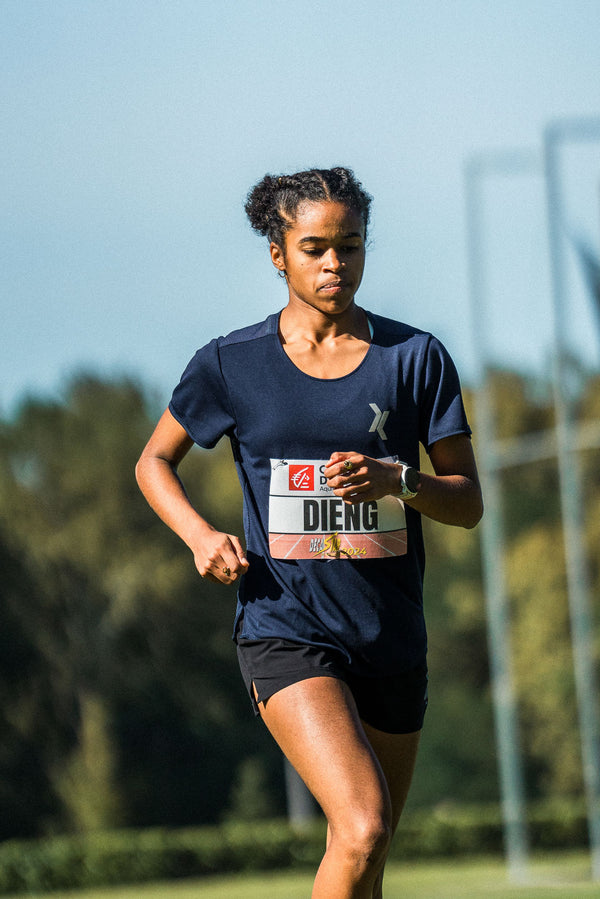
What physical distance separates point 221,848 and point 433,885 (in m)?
7.42

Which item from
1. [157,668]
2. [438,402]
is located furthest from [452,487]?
[157,668]

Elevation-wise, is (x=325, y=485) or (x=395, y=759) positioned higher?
(x=325, y=485)

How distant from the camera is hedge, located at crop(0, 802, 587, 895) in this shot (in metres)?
26.0

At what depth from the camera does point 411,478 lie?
12.5 ft

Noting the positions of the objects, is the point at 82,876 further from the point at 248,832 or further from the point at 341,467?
the point at 341,467

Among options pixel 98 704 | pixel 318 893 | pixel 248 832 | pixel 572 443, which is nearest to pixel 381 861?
pixel 318 893

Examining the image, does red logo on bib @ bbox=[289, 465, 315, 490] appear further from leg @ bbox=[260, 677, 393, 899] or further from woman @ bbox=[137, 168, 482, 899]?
leg @ bbox=[260, 677, 393, 899]

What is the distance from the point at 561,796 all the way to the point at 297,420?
31756mm

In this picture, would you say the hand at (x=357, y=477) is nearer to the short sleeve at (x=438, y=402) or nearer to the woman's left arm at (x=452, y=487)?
the woman's left arm at (x=452, y=487)

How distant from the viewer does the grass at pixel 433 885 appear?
1711 cm

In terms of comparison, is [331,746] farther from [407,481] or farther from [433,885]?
[433,885]

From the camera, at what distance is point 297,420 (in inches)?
156

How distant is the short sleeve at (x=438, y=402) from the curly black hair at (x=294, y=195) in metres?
0.46

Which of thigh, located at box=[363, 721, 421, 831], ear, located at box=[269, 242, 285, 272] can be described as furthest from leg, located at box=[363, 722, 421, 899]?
ear, located at box=[269, 242, 285, 272]
